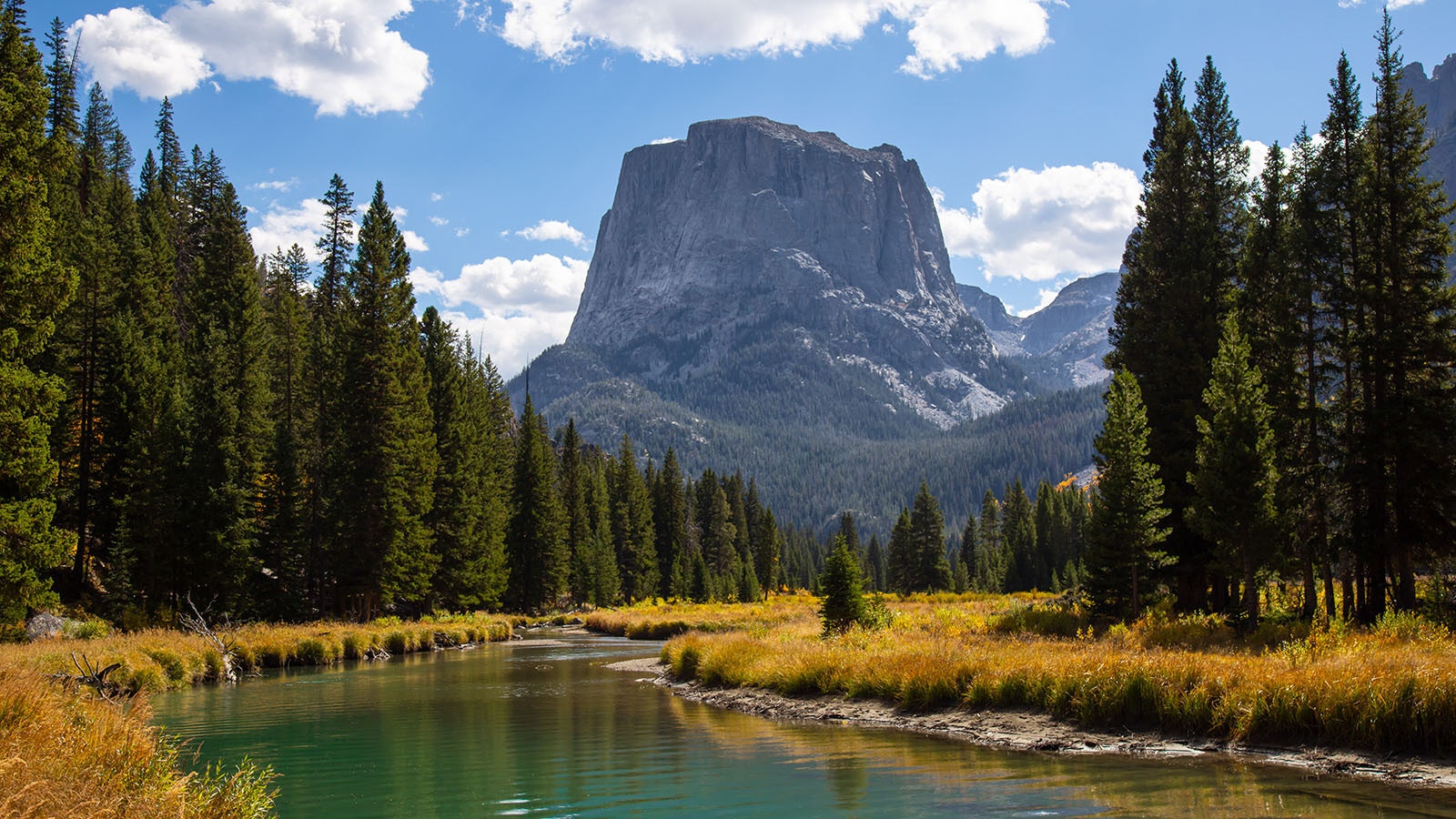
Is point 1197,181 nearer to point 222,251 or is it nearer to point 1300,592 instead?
point 1300,592

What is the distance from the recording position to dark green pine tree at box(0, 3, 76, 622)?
1889cm

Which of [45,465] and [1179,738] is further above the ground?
[45,465]

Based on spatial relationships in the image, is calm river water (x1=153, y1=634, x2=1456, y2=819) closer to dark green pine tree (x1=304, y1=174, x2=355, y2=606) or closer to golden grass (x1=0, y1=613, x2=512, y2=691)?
golden grass (x1=0, y1=613, x2=512, y2=691)

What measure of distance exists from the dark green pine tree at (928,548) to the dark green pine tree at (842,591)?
6616 cm

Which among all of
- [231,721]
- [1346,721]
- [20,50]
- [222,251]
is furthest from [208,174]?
[1346,721]

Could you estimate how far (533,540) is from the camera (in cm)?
6856

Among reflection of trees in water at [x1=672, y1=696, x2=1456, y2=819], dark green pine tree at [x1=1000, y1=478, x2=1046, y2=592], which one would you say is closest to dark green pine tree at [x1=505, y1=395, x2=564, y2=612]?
dark green pine tree at [x1=1000, y1=478, x2=1046, y2=592]

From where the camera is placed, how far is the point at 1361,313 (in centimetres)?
2583

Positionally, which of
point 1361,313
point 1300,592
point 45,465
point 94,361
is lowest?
point 1300,592

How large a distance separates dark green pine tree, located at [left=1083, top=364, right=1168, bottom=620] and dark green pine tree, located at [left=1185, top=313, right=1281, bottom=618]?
3.31m

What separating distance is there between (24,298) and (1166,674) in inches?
947

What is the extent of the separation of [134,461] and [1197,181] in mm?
42136

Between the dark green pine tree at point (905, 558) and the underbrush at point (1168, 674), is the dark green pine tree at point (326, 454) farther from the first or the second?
the dark green pine tree at point (905, 558)

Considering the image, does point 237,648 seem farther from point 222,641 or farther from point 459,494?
point 459,494
